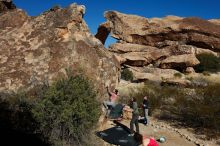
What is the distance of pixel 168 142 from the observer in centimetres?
1347

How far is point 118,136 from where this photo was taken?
13.3m

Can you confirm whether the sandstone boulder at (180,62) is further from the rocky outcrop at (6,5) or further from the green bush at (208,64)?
the rocky outcrop at (6,5)

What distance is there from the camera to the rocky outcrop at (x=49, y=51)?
10305 millimetres

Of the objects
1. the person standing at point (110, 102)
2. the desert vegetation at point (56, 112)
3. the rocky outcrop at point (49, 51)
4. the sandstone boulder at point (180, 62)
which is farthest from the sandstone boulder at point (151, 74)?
the desert vegetation at point (56, 112)

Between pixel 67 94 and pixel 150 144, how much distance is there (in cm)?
428

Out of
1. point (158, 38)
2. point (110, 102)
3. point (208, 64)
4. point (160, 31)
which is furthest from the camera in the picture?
point (158, 38)

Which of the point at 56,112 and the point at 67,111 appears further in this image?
the point at 56,112

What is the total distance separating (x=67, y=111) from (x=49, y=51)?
2066 mm

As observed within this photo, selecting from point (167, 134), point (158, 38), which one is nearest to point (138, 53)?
point (158, 38)

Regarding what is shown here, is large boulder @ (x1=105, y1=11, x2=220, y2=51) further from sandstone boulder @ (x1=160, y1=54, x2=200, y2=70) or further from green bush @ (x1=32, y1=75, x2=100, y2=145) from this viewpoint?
green bush @ (x1=32, y1=75, x2=100, y2=145)

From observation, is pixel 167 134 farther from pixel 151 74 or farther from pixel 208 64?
pixel 208 64

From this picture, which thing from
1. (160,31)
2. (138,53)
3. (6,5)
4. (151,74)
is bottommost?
(151,74)

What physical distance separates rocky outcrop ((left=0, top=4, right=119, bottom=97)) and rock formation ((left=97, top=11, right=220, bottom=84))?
27956 millimetres

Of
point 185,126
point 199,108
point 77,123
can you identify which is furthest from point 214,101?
point 77,123
